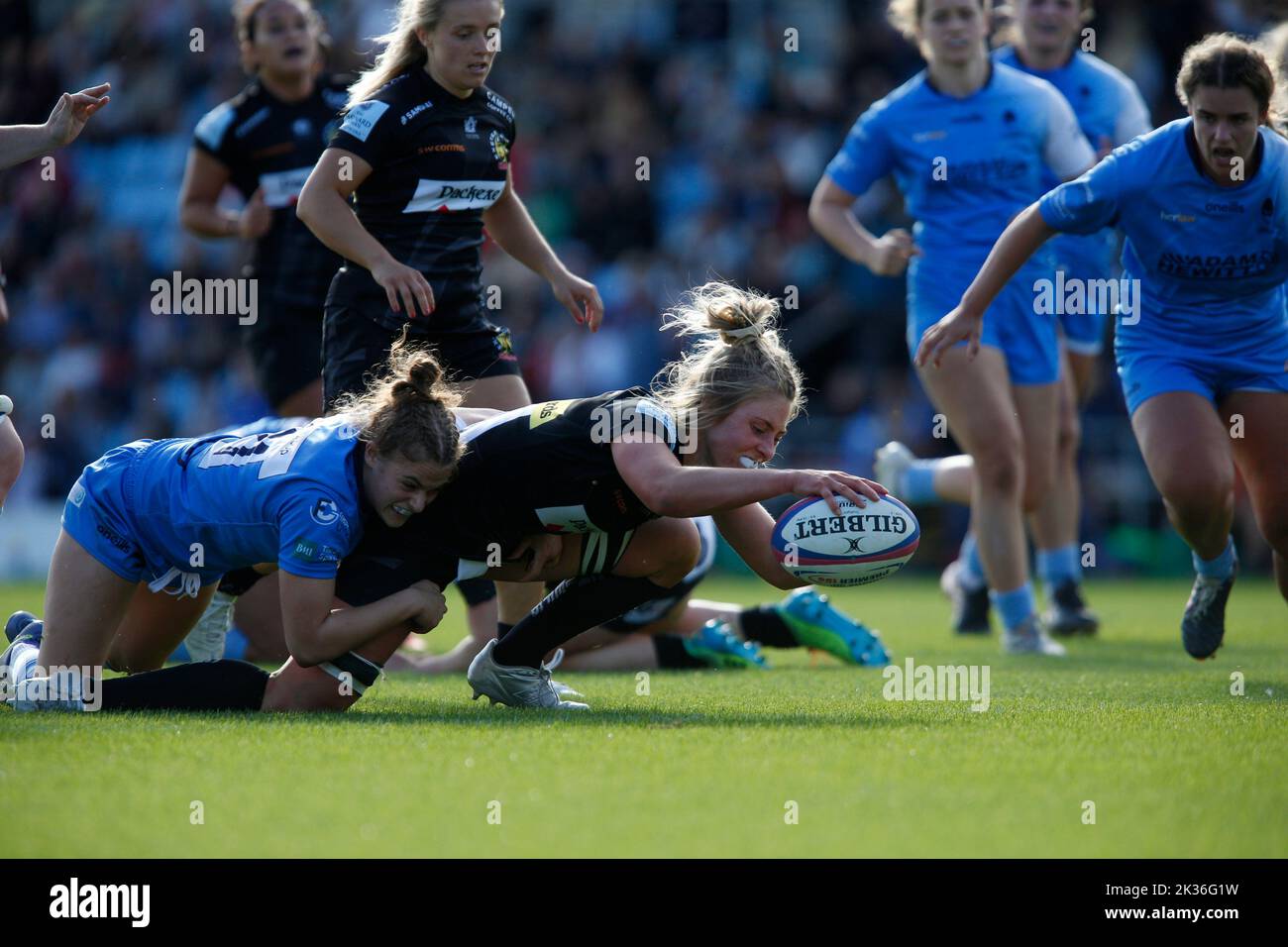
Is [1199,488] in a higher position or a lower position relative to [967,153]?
lower

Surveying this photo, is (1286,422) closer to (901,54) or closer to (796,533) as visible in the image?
(796,533)

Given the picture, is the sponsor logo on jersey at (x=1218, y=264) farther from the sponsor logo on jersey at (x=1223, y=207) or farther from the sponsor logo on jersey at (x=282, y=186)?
the sponsor logo on jersey at (x=282, y=186)

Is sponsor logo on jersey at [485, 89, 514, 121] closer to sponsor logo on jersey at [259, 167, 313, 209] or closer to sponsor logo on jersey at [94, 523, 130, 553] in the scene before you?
sponsor logo on jersey at [259, 167, 313, 209]

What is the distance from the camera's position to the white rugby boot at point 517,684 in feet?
16.4

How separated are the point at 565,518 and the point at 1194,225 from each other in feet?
8.25

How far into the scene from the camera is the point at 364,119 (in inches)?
223

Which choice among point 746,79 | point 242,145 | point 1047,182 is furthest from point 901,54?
point 242,145

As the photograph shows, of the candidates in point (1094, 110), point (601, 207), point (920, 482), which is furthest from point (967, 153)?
point (601, 207)

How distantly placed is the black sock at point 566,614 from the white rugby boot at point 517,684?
0.09ft

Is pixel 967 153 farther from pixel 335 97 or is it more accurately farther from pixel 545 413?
pixel 545 413

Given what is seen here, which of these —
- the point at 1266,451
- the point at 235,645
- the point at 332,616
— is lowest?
the point at 235,645

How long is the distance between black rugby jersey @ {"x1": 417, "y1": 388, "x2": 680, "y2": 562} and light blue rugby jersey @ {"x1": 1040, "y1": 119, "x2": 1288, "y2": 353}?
1.85 m
